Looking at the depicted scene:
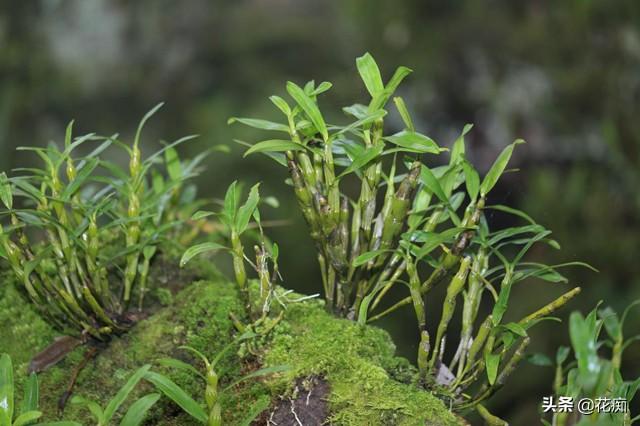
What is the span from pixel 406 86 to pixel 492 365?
2.48m

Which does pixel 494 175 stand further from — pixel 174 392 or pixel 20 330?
pixel 20 330

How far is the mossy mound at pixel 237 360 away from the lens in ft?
3.05

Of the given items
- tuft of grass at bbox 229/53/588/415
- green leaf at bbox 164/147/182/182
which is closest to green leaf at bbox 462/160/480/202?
tuft of grass at bbox 229/53/588/415

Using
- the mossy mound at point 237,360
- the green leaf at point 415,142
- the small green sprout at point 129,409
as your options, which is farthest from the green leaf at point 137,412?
the green leaf at point 415,142

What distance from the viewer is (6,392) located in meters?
0.86

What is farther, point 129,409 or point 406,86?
point 406,86

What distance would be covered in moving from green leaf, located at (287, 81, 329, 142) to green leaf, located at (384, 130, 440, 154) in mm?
92

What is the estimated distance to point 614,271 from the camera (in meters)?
2.90

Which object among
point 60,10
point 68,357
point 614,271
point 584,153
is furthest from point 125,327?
point 60,10

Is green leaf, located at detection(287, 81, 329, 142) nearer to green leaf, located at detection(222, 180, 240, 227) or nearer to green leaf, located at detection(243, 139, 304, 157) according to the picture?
green leaf, located at detection(243, 139, 304, 157)

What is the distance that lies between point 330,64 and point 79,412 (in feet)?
9.14

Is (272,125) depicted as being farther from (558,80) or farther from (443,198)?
(558,80)

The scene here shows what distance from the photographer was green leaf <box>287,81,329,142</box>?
3.21 ft

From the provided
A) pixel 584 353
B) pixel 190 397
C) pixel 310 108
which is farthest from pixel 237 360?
pixel 584 353
